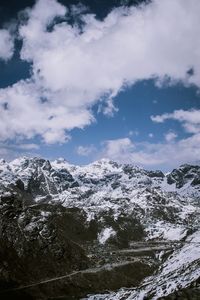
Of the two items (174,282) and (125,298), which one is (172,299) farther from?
(125,298)

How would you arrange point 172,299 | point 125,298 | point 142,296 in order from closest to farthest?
point 172,299, point 142,296, point 125,298

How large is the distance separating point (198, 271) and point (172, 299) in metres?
60.8

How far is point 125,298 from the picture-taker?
192 m

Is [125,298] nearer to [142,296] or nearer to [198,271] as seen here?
[142,296]

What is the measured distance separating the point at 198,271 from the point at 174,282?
11.8 m

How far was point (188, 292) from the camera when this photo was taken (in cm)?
12531

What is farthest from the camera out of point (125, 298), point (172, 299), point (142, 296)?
point (125, 298)

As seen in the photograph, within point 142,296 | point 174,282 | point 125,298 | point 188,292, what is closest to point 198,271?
point 174,282

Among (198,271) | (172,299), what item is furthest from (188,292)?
(198,271)

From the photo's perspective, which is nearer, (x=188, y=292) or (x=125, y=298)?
(x=188, y=292)

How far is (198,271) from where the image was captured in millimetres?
177250

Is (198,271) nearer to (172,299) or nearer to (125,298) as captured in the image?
Result: (125,298)

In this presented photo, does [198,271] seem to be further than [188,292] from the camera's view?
Yes

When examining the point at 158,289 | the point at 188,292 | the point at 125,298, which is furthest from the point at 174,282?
the point at 188,292
